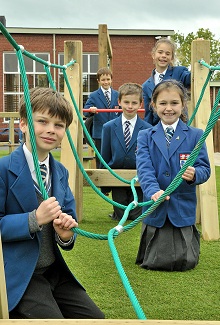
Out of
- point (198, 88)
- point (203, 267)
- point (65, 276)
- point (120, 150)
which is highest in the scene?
point (198, 88)

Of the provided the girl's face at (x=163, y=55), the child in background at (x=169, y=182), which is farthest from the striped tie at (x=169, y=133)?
the girl's face at (x=163, y=55)

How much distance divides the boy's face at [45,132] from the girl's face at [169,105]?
1.74 m

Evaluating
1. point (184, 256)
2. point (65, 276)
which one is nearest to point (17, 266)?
point (65, 276)

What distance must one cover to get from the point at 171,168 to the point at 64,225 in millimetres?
2030

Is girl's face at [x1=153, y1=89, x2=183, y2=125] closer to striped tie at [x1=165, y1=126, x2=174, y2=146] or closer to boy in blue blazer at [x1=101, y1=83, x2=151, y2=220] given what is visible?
striped tie at [x1=165, y1=126, x2=174, y2=146]

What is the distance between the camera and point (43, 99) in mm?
2469

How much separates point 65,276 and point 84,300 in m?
0.13

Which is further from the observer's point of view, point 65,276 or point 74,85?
point 74,85

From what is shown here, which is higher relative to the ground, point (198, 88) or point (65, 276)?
point (198, 88)

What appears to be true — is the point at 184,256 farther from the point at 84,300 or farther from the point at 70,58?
Answer: the point at 70,58

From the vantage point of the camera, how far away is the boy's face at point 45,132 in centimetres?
242

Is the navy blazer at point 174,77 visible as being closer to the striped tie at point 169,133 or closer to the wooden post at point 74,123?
the wooden post at point 74,123

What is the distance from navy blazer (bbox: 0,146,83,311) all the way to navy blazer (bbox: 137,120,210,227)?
1788 millimetres

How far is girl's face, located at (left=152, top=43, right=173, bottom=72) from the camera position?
18.8ft
